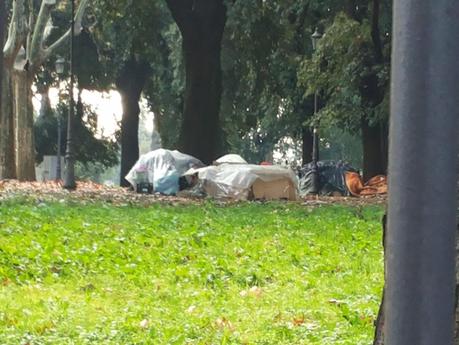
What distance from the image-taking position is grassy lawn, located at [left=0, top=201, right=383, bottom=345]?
592 centimetres

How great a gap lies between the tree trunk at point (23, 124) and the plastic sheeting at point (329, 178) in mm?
8908

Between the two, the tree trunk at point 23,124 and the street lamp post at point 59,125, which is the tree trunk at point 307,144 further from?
the tree trunk at point 23,124

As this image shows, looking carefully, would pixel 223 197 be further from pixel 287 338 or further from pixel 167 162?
pixel 287 338

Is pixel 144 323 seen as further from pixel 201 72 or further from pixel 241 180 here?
pixel 201 72

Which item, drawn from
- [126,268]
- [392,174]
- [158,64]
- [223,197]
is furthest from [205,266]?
[158,64]

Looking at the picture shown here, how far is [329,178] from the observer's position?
32750 mm

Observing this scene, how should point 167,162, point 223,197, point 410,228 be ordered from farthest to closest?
point 167,162 < point 223,197 < point 410,228

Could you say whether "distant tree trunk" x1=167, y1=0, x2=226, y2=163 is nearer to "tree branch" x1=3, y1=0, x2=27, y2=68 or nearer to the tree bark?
"tree branch" x1=3, y1=0, x2=27, y2=68

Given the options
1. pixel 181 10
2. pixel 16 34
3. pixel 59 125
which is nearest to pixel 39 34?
pixel 16 34

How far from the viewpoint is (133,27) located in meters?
30.0

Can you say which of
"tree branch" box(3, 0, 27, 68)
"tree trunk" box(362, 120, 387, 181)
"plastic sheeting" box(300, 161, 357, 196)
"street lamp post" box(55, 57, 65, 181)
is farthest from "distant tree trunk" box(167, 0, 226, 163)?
"street lamp post" box(55, 57, 65, 181)

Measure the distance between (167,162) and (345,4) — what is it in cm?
1058

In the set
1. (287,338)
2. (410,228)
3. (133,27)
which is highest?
(133,27)

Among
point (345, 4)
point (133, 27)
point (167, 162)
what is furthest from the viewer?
point (345, 4)
